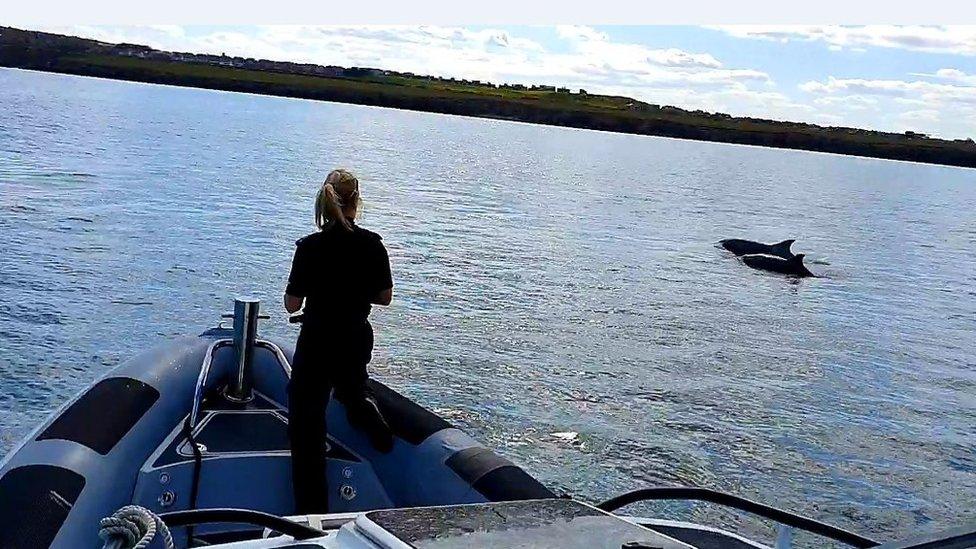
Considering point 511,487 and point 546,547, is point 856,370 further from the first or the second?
point 546,547

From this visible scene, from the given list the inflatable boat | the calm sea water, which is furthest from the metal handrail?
the calm sea water

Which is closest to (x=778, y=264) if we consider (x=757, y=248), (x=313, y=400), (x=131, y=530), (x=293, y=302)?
(x=757, y=248)

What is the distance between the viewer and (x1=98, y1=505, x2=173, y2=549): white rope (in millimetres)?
2994

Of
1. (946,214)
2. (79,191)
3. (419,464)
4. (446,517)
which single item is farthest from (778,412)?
(946,214)

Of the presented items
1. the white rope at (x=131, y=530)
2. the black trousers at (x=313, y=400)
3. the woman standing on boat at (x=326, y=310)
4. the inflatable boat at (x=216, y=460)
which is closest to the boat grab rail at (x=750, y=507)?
the inflatable boat at (x=216, y=460)

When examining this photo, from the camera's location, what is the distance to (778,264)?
2536cm

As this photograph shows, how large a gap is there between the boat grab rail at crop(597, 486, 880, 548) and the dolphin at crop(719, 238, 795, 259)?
23.5m

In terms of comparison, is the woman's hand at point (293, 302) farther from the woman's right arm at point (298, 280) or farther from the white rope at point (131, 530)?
the white rope at point (131, 530)

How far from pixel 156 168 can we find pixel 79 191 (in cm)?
1012

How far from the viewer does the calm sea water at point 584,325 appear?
1027cm

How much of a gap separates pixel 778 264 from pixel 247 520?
76.3 ft

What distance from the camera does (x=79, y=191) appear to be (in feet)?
87.7

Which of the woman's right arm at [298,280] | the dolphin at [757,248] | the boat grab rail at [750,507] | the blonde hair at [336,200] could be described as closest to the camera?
the boat grab rail at [750,507]

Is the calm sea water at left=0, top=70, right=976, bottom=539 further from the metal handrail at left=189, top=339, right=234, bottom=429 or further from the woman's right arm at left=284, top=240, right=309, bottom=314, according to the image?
the metal handrail at left=189, top=339, right=234, bottom=429
